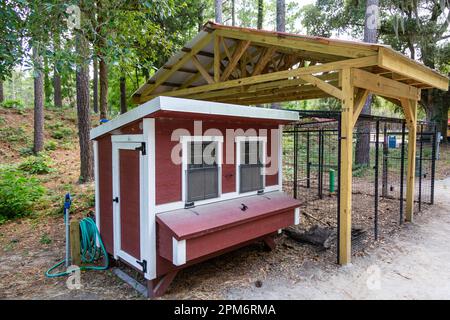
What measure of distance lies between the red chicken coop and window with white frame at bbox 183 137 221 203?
1 cm

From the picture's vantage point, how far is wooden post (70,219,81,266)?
401cm

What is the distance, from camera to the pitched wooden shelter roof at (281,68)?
359cm

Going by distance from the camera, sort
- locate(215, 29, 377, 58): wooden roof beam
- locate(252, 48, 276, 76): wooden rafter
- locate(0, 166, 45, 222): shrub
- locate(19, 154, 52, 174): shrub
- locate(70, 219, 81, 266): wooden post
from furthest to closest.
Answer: locate(19, 154, 52, 174): shrub → locate(0, 166, 45, 222): shrub → locate(252, 48, 276, 76): wooden rafter → locate(70, 219, 81, 266): wooden post → locate(215, 29, 377, 58): wooden roof beam

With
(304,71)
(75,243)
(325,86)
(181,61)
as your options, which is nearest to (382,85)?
(325,86)

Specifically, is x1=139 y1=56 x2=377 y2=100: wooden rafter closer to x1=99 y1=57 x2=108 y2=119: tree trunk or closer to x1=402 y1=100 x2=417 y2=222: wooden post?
x1=99 y1=57 x2=108 y2=119: tree trunk

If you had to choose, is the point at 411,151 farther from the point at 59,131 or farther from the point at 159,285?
the point at 59,131

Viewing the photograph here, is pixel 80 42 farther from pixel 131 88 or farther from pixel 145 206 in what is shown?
pixel 131 88

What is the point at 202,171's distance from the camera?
3.73m

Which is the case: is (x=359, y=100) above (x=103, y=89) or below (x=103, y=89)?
below

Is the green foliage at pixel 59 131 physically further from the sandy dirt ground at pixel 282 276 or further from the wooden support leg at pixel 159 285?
the wooden support leg at pixel 159 285

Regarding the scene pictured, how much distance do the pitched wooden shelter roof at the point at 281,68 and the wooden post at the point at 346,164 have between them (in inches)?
4.4

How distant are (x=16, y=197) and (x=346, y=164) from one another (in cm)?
674

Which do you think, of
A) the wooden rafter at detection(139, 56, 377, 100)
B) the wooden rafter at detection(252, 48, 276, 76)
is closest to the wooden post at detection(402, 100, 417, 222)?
the wooden rafter at detection(139, 56, 377, 100)
